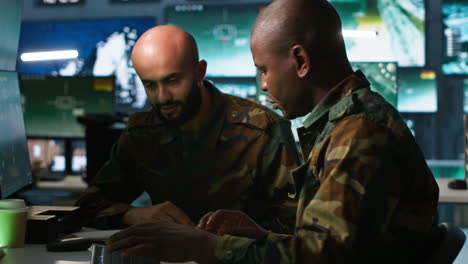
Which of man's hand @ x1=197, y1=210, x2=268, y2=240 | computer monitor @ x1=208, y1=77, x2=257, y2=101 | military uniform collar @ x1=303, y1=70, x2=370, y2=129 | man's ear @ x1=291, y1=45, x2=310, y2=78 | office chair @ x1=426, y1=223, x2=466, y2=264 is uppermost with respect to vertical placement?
man's ear @ x1=291, y1=45, x2=310, y2=78

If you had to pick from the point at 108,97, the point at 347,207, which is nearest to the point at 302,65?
the point at 347,207

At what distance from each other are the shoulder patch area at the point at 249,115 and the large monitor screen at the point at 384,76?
1309 millimetres

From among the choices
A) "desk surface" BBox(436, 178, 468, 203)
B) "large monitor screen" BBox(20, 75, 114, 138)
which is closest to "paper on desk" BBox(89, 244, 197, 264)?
"desk surface" BBox(436, 178, 468, 203)

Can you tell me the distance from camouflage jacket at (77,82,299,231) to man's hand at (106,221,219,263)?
0.81 m

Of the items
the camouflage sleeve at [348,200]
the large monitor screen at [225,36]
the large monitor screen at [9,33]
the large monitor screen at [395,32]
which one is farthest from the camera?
the large monitor screen at [225,36]

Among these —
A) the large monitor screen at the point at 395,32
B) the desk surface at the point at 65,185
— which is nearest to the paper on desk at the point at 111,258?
the desk surface at the point at 65,185

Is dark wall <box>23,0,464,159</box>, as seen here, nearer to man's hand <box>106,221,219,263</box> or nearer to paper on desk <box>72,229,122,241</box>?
paper on desk <box>72,229,122,241</box>

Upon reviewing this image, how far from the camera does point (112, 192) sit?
185 cm

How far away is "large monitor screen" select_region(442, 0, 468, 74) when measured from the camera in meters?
4.75

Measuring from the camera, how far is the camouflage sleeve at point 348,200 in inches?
34.6

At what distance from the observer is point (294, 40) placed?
3.54ft

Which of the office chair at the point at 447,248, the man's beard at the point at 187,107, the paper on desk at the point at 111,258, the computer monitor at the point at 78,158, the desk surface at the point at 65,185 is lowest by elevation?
the desk surface at the point at 65,185

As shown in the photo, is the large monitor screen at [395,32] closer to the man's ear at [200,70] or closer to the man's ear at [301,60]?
the man's ear at [200,70]

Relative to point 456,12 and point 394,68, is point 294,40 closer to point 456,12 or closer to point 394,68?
point 394,68
